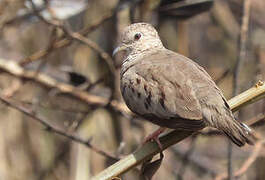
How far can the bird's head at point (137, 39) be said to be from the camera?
5.01 metres

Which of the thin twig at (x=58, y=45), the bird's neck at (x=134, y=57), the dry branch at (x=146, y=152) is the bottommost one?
the thin twig at (x=58, y=45)

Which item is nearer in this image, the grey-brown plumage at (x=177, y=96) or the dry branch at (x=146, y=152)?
the dry branch at (x=146, y=152)

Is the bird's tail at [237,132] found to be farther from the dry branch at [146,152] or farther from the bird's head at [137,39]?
the bird's head at [137,39]

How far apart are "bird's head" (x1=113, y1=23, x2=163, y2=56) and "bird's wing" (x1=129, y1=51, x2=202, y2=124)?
0.74 m

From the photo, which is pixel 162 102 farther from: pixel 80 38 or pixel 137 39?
pixel 80 38

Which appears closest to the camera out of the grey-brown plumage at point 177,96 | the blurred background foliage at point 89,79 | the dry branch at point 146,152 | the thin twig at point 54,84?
Result: the dry branch at point 146,152

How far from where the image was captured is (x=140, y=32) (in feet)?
16.5

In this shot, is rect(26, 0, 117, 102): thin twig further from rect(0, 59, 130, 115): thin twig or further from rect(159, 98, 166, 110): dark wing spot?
rect(159, 98, 166, 110): dark wing spot

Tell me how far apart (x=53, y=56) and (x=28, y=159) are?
1607mm

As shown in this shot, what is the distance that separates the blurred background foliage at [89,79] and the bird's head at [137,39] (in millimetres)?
692

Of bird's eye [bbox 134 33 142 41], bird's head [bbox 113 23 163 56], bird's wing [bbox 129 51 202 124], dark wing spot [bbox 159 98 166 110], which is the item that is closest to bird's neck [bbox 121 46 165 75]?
bird's head [bbox 113 23 163 56]

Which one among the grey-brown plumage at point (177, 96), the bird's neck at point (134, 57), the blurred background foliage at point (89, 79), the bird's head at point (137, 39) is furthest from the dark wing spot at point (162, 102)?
the blurred background foliage at point (89, 79)

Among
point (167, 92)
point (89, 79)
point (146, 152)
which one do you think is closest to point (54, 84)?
point (89, 79)

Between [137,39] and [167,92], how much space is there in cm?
119
